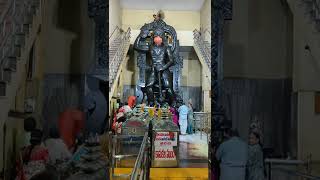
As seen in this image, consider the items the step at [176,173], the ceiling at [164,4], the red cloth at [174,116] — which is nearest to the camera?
the step at [176,173]

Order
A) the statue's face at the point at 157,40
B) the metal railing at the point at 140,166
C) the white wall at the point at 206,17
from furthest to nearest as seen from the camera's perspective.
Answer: the white wall at the point at 206,17 < the statue's face at the point at 157,40 < the metal railing at the point at 140,166

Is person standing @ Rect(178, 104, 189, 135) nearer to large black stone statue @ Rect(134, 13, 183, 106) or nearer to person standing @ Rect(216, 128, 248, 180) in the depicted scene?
large black stone statue @ Rect(134, 13, 183, 106)

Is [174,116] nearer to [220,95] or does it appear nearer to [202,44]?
[202,44]

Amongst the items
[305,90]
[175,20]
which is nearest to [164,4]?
[175,20]

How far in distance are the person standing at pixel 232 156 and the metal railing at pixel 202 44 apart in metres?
8.31

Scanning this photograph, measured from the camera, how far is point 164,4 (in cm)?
1588

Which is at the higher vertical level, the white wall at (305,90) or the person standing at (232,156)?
the white wall at (305,90)

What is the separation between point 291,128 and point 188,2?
11.3 metres

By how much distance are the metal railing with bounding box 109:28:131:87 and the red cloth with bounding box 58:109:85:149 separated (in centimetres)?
600

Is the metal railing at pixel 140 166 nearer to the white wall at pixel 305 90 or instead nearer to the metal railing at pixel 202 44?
the white wall at pixel 305 90

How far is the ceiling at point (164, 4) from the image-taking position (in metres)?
15.5

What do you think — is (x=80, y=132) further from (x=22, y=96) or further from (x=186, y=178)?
(x=186, y=178)

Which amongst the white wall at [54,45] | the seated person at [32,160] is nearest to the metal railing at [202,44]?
the white wall at [54,45]

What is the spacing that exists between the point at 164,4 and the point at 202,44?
8.63 feet
